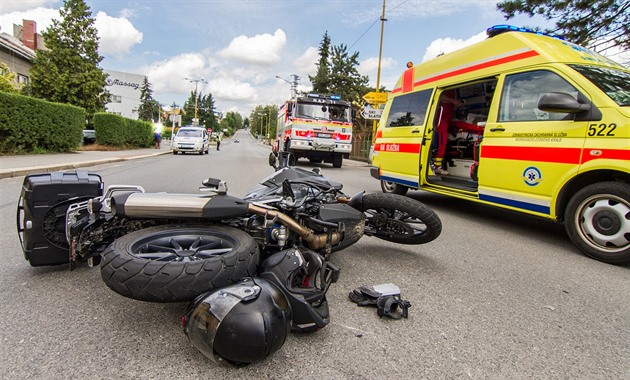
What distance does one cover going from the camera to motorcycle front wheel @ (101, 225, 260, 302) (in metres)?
1.70

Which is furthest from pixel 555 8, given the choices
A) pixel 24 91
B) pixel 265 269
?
pixel 24 91

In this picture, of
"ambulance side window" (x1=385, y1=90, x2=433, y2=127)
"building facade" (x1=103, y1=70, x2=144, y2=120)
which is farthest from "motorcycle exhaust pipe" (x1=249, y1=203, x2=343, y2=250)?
"building facade" (x1=103, y1=70, x2=144, y2=120)

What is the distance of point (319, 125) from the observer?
47.2 feet

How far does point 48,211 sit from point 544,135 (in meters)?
4.89

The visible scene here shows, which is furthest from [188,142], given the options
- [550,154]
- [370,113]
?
[550,154]

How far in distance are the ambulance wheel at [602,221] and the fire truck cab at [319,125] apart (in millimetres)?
11038

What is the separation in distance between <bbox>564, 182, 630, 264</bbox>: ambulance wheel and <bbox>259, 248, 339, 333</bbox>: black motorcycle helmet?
307 centimetres

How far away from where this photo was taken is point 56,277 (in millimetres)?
2623

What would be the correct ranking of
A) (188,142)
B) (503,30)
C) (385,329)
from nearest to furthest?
(385,329) → (503,30) → (188,142)

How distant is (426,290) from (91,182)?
8.79 ft

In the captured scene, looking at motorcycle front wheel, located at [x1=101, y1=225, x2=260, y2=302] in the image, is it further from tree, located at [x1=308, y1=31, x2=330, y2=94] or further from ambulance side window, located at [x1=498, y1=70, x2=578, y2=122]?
tree, located at [x1=308, y1=31, x2=330, y2=94]

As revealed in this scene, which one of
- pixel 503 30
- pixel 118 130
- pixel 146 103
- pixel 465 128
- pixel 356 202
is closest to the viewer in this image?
pixel 356 202

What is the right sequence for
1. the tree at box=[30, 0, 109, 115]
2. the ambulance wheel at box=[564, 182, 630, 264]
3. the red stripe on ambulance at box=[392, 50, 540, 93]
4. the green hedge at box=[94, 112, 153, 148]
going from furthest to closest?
the tree at box=[30, 0, 109, 115]
the green hedge at box=[94, 112, 153, 148]
the red stripe on ambulance at box=[392, 50, 540, 93]
the ambulance wheel at box=[564, 182, 630, 264]

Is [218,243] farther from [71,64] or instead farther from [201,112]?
[201,112]
